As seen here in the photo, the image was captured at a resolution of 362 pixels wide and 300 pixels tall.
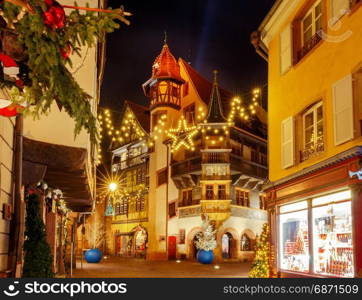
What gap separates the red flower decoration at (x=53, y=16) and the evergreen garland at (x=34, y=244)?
205 inches

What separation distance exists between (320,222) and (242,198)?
2767cm

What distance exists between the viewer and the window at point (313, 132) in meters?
12.1

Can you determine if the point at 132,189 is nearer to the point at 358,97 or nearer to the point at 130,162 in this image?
the point at 130,162

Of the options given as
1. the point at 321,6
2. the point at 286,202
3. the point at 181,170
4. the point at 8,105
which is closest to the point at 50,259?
the point at 8,105

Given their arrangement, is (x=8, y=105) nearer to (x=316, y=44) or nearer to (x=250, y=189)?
(x=316, y=44)

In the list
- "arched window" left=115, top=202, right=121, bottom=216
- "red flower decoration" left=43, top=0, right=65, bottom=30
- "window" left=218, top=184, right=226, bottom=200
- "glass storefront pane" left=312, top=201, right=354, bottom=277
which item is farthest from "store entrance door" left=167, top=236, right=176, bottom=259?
"red flower decoration" left=43, top=0, right=65, bottom=30

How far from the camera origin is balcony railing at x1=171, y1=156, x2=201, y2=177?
1472 inches

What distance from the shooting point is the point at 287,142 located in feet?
45.9

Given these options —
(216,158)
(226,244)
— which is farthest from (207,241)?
(226,244)

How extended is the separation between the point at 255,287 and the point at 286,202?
737cm

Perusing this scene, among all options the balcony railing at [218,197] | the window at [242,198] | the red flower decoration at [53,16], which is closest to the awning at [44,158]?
the red flower decoration at [53,16]

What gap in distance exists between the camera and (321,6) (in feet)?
40.7

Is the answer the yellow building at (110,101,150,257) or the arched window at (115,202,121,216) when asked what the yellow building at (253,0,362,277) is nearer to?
the yellow building at (110,101,150,257)

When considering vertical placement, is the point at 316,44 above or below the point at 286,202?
above
